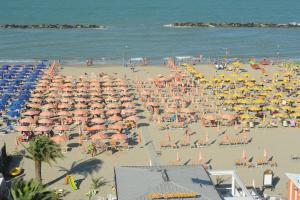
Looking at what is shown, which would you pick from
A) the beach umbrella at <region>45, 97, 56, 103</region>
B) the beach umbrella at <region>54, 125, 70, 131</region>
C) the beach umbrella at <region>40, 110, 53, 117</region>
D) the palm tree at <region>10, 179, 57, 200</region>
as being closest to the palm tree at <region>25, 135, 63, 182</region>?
the palm tree at <region>10, 179, 57, 200</region>

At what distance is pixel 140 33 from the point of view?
Result: 82062 millimetres

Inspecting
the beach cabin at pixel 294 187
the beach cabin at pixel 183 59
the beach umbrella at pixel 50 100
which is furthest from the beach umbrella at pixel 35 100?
the beach cabin at pixel 183 59

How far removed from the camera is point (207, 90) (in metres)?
39.4

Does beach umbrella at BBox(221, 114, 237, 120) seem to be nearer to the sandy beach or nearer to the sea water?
the sandy beach

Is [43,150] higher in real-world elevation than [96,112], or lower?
lower

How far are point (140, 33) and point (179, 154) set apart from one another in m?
57.4

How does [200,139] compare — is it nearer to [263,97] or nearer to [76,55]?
[263,97]

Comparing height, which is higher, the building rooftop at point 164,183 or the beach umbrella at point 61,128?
the beach umbrella at point 61,128

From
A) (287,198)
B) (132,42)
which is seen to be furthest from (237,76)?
(132,42)

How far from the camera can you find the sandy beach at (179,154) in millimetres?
23062

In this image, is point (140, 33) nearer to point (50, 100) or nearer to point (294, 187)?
point (50, 100)

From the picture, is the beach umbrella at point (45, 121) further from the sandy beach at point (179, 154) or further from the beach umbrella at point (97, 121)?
the beach umbrella at point (97, 121)

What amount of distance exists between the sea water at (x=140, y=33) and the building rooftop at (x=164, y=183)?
39322 millimetres

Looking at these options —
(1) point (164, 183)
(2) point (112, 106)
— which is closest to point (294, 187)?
(1) point (164, 183)
